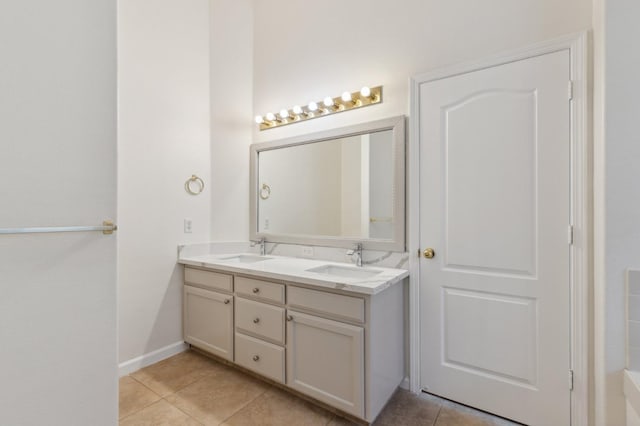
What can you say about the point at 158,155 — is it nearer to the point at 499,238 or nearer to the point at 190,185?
the point at 190,185

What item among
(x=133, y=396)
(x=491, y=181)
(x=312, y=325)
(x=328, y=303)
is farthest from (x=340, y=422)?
(x=491, y=181)

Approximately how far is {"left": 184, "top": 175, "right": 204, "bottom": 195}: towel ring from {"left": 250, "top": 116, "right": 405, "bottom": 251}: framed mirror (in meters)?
0.48

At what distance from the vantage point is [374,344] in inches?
63.6

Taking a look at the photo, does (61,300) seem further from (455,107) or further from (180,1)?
(180,1)

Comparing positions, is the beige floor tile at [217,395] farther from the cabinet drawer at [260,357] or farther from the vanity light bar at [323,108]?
the vanity light bar at [323,108]

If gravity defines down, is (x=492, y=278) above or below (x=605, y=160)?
below

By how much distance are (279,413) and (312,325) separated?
0.55 meters

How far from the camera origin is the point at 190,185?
254 centimetres

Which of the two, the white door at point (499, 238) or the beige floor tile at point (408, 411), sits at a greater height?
the white door at point (499, 238)

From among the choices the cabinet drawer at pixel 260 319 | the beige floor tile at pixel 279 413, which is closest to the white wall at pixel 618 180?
the beige floor tile at pixel 279 413

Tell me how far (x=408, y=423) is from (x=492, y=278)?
945 mm

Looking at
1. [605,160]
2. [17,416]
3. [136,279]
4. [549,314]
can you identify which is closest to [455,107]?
[605,160]

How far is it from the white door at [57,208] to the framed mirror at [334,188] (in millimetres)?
1543

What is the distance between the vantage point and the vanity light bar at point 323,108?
2.17m
